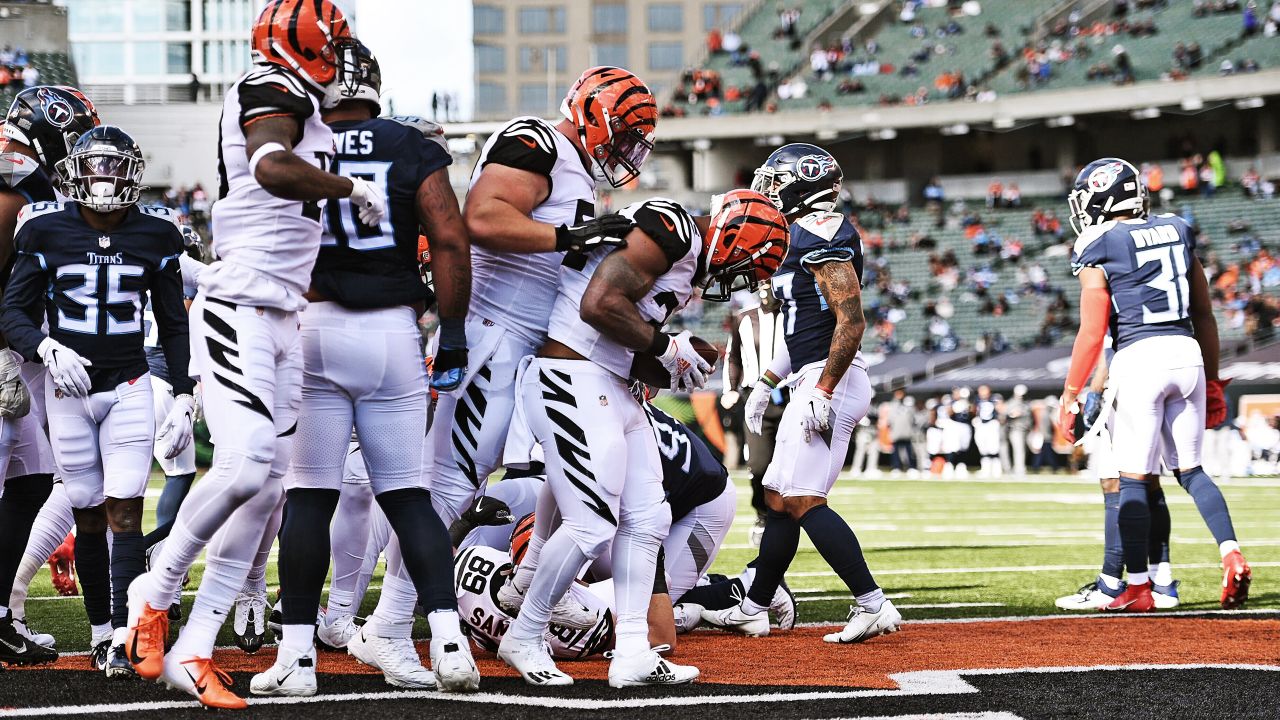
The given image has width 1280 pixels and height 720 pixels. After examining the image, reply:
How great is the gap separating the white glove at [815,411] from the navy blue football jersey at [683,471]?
50 centimetres

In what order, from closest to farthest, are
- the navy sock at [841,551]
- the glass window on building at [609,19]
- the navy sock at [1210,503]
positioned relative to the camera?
1. the navy sock at [841,551]
2. the navy sock at [1210,503]
3. the glass window on building at [609,19]

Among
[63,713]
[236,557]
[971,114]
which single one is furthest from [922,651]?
[971,114]

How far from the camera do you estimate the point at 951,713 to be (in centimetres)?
395

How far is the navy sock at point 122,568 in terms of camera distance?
16.0 ft

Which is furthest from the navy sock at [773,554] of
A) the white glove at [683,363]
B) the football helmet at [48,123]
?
the football helmet at [48,123]

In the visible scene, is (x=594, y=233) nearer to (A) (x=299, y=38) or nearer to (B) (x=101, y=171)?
(A) (x=299, y=38)

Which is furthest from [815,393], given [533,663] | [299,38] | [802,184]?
[299,38]

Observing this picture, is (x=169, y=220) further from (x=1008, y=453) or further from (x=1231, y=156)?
(x=1231, y=156)

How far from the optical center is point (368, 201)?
4.28 m

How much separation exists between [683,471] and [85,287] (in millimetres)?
2414

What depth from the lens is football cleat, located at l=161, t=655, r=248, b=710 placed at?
402 centimetres

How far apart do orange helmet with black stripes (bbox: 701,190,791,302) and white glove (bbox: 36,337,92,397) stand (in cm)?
211

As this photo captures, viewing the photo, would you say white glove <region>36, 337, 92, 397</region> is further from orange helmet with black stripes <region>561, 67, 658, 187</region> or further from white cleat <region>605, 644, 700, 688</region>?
white cleat <region>605, 644, 700, 688</region>

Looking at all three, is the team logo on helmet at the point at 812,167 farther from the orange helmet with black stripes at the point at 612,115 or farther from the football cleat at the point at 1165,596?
the football cleat at the point at 1165,596
